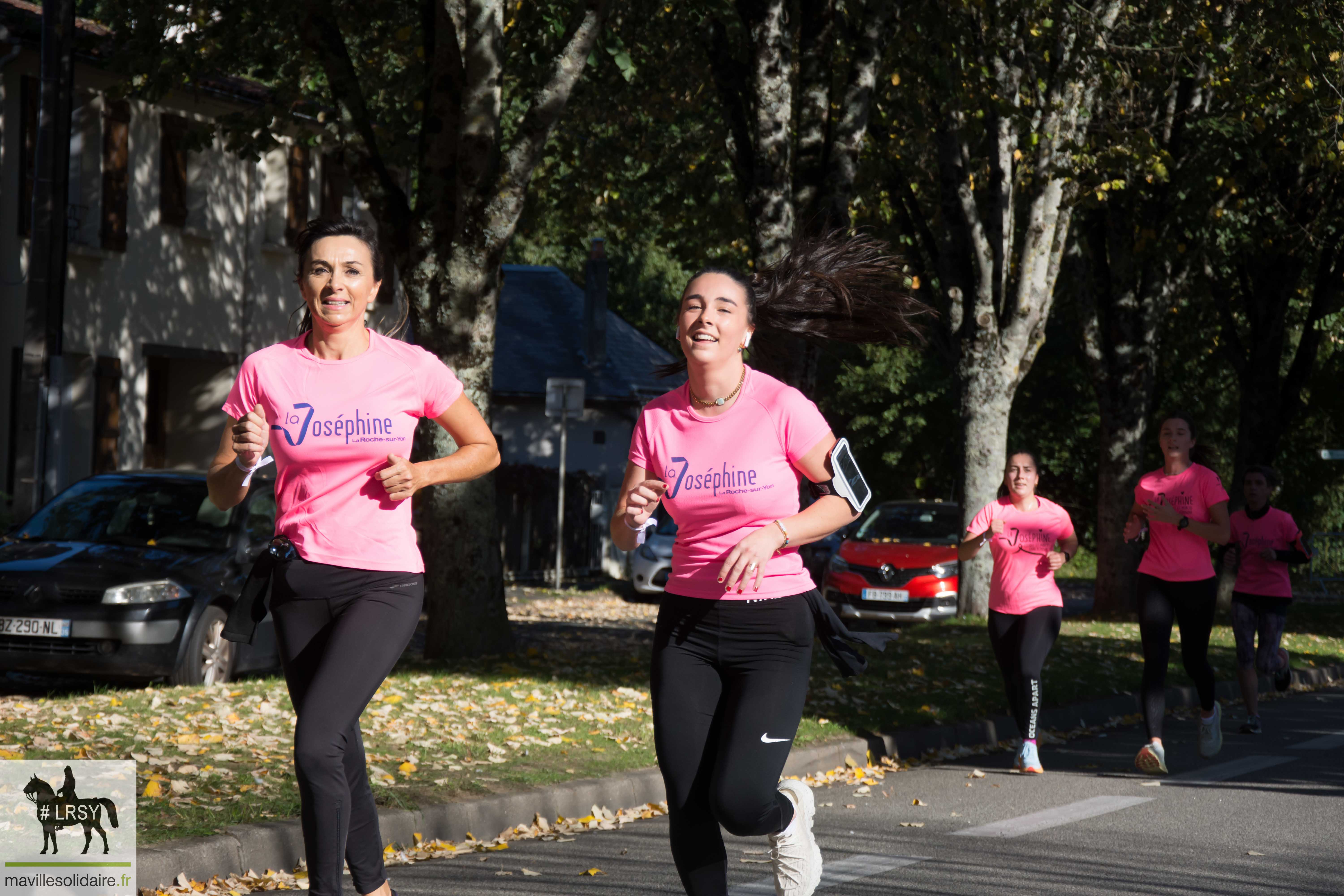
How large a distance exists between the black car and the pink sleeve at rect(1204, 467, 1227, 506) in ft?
20.4

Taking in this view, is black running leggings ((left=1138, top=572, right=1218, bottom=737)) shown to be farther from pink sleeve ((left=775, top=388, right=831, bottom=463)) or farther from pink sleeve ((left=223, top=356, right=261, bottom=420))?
pink sleeve ((left=223, top=356, right=261, bottom=420))

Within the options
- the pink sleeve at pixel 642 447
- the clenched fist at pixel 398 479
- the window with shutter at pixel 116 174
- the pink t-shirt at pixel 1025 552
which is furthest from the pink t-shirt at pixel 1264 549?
the window with shutter at pixel 116 174

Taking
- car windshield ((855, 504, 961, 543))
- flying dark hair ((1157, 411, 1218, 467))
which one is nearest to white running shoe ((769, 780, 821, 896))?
flying dark hair ((1157, 411, 1218, 467))

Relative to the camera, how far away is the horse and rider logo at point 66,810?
5.59 m

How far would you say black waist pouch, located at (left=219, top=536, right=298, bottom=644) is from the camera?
4.72m

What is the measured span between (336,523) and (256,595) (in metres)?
0.34

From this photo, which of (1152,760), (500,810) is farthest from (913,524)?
(500,810)

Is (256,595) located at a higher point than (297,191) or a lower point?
lower

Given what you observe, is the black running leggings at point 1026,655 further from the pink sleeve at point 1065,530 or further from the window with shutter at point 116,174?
the window with shutter at point 116,174

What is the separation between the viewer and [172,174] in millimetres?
24531

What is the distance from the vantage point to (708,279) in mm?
4953

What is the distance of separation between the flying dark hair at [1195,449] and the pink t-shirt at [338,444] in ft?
19.9

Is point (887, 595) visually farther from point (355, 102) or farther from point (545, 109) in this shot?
point (355, 102)

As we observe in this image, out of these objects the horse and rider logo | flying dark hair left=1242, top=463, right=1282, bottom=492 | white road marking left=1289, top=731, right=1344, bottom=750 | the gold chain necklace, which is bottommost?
white road marking left=1289, top=731, right=1344, bottom=750
